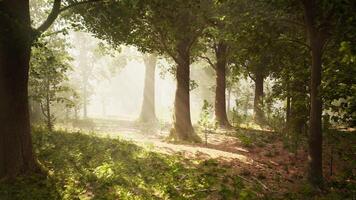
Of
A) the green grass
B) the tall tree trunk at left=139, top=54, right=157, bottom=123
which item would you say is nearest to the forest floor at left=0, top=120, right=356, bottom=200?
the green grass

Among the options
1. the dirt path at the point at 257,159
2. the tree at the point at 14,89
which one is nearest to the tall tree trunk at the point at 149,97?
the dirt path at the point at 257,159

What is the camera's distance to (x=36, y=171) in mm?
9906

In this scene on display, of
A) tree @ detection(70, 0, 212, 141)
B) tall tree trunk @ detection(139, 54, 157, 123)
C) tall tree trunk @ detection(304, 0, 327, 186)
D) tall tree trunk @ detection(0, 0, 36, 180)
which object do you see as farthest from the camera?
tall tree trunk @ detection(139, 54, 157, 123)

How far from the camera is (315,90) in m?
10.5

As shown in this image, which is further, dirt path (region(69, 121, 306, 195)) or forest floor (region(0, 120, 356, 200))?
dirt path (region(69, 121, 306, 195))

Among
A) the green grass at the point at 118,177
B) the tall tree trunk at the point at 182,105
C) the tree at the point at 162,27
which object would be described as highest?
the tree at the point at 162,27

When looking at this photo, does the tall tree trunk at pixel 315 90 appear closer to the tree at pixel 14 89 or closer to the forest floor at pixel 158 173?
the forest floor at pixel 158 173

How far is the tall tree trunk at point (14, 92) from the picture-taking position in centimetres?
927

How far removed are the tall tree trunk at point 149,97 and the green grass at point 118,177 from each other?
74.0 feet

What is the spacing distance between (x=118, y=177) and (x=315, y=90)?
6558 millimetres

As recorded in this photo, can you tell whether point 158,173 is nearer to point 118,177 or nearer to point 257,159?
point 118,177

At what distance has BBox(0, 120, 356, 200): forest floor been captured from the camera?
9.33m

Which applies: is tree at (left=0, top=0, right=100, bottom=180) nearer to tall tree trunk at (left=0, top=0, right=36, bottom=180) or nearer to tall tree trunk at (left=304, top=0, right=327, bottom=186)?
tall tree trunk at (left=0, top=0, right=36, bottom=180)

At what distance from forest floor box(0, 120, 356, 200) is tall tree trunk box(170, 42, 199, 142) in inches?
90.3
